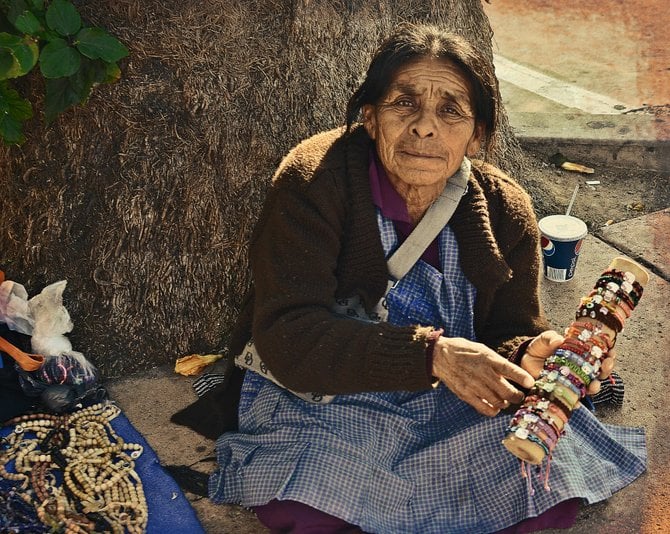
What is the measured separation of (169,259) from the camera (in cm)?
335

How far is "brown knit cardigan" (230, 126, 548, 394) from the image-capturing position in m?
2.41

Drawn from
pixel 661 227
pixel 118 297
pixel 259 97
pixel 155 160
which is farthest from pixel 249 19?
pixel 661 227

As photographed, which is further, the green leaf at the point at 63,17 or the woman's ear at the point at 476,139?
the green leaf at the point at 63,17

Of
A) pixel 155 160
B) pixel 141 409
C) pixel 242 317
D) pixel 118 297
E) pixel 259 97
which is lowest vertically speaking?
pixel 141 409

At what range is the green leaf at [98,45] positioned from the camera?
2816mm

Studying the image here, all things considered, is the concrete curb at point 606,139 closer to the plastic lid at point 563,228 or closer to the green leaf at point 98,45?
the plastic lid at point 563,228

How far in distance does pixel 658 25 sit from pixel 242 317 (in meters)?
6.26

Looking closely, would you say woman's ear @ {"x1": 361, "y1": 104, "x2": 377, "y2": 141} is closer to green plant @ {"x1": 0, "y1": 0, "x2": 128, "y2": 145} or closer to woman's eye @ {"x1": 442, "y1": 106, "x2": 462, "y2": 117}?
woman's eye @ {"x1": 442, "y1": 106, "x2": 462, "y2": 117}

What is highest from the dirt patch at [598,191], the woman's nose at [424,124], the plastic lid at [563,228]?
the woman's nose at [424,124]

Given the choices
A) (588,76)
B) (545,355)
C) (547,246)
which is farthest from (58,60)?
(588,76)

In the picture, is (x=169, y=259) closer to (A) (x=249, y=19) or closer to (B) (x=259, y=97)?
(B) (x=259, y=97)

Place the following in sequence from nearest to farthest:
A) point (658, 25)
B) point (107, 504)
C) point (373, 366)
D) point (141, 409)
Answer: point (373, 366), point (107, 504), point (141, 409), point (658, 25)

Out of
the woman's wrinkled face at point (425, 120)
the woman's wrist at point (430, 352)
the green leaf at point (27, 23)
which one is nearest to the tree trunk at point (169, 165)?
the green leaf at point (27, 23)

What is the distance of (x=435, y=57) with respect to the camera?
8.29ft
